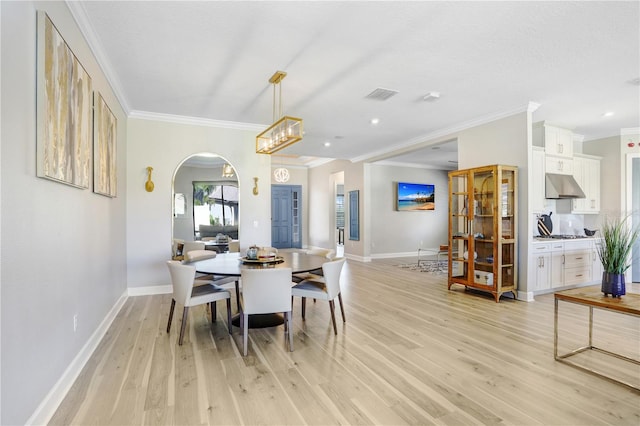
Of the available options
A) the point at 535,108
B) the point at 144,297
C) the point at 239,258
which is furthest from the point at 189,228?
the point at 535,108

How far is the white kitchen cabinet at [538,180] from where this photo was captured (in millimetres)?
4977

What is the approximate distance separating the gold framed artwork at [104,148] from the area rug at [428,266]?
229 inches

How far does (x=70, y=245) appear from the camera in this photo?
7.84 ft

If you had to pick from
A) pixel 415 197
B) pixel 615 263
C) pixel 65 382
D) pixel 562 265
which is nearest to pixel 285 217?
pixel 415 197

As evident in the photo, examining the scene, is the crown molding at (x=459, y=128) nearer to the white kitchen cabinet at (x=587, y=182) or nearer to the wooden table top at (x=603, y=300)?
the white kitchen cabinet at (x=587, y=182)

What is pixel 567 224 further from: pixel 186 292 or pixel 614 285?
pixel 186 292

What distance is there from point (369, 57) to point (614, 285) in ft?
9.01

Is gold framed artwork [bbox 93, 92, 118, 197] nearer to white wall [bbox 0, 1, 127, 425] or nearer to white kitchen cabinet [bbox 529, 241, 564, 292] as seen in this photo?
white wall [bbox 0, 1, 127, 425]

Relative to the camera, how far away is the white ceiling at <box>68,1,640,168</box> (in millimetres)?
2521

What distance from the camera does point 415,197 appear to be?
966 centimetres

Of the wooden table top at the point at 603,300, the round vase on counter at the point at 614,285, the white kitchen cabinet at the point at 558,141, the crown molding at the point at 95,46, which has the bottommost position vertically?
the wooden table top at the point at 603,300

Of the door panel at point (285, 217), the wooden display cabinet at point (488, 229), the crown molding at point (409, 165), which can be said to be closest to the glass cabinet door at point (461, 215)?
the wooden display cabinet at point (488, 229)

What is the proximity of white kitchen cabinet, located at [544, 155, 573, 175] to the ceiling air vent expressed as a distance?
2875 millimetres

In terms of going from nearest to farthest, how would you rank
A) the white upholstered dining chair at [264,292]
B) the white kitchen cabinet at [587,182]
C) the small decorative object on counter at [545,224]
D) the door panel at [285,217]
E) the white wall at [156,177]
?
the white upholstered dining chair at [264,292] < the white wall at [156,177] < the small decorative object on counter at [545,224] < the white kitchen cabinet at [587,182] < the door panel at [285,217]
